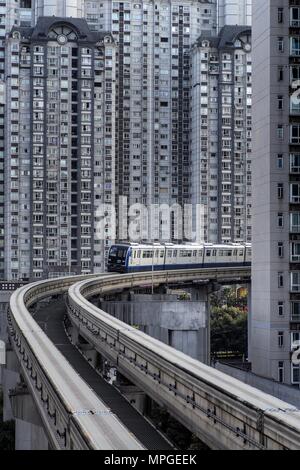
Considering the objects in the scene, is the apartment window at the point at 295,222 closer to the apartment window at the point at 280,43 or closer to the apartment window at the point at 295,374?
the apartment window at the point at 295,374

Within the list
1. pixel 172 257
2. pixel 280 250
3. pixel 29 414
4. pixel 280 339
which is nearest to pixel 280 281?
pixel 280 250

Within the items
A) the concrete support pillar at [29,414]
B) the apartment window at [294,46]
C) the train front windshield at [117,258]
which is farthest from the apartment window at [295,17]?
the train front windshield at [117,258]

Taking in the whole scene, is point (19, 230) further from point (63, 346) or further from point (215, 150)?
point (63, 346)

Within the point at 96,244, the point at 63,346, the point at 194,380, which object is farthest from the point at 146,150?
the point at 194,380

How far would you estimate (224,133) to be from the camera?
5113 inches

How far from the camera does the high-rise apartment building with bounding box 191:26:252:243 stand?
426 ft

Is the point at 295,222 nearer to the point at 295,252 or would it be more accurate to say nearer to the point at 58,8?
the point at 295,252

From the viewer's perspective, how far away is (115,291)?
74500 mm

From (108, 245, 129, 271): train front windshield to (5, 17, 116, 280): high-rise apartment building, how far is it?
34.3 m

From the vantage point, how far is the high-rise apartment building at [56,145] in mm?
121562

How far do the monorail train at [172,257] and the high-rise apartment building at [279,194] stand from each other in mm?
31236

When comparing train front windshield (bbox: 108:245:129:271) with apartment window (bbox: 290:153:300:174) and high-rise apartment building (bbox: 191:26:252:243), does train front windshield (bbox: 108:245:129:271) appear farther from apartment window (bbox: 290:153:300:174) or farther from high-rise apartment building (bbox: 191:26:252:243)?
high-rise apartment building (bbox: 191:26:252:243)

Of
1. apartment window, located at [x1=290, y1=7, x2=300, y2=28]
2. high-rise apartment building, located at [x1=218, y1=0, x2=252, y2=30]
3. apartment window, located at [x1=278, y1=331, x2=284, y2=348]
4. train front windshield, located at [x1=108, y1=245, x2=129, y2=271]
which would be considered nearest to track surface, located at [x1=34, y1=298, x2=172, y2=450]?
apartment window, located at [x1=278, y1=331, x2=284, y2=348]

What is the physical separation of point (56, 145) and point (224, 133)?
2447 centimetres
